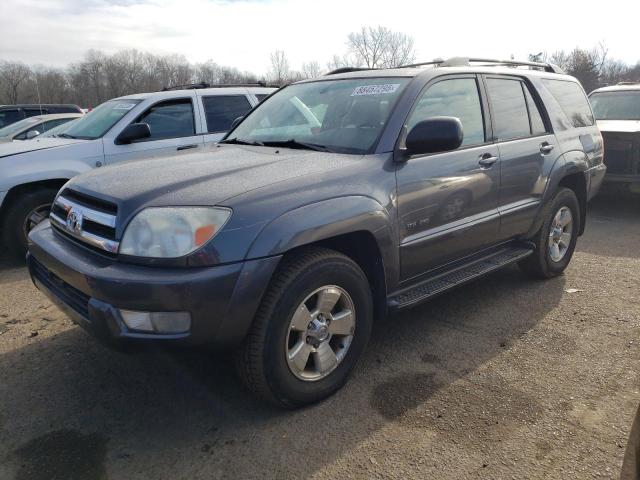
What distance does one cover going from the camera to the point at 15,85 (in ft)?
68.6

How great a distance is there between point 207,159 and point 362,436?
1828 millimetres

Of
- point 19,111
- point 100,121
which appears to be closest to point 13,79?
point 19,111

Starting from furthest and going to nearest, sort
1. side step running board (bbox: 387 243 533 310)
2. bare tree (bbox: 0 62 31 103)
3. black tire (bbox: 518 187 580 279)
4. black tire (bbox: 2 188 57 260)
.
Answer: bare tree (bbox: 0 62 31 103)
black tire (bbox: 2 188 57 260)
black tire (bbox: 518 187 580 279)
side step running board (bbox: 387 243 533 310)

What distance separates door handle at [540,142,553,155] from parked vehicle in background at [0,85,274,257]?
11.5 feet

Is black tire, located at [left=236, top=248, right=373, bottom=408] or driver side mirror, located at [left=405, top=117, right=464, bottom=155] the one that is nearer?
black tire, located at [left=236, top=248, right=373, bottom=408]

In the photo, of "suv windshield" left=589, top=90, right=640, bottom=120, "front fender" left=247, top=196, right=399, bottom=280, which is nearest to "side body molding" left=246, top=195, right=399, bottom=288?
"front fender" left=247, top=196, right=399, bottom=280

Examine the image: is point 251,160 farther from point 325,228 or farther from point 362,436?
point 362,436

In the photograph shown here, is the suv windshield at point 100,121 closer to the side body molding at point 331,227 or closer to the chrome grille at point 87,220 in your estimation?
the chrome grille at point 87,220

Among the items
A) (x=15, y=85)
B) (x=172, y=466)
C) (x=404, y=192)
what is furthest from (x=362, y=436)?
(x=15, y=85)

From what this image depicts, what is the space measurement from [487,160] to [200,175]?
202 centimetres

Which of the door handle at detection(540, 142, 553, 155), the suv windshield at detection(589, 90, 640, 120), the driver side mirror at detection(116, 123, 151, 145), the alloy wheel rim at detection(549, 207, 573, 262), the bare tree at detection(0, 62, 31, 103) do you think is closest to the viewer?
the door handle at detection(540, 142, 553, 155)

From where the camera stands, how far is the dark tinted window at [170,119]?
609 cm

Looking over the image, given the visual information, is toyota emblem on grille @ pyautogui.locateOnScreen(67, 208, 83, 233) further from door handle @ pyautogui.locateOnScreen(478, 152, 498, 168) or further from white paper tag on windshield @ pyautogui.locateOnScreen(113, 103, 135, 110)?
white paper tag on windshield @ pyautogui.locateOnScreen(113, 103, 135, 110)

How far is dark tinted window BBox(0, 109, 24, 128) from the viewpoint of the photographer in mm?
12445
